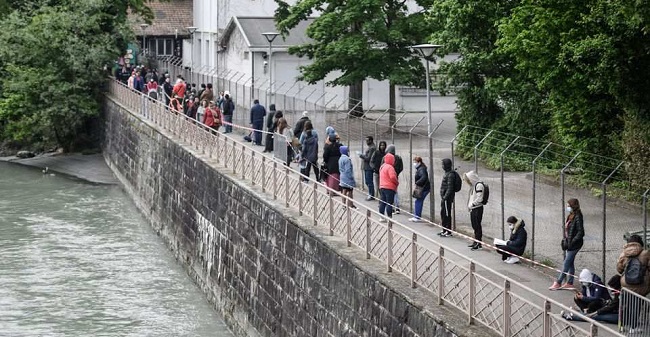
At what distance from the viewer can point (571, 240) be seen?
18.6m

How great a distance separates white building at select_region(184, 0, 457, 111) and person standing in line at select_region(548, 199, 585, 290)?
25.1 m

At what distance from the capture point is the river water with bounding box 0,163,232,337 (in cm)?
2627

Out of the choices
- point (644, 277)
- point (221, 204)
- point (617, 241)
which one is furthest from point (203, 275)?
point (644, 277)

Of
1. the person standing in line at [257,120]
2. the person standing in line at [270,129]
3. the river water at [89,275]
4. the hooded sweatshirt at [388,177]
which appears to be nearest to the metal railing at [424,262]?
the hooded sweatshirt at [388,177]

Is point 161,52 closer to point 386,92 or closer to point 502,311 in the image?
point 386,92

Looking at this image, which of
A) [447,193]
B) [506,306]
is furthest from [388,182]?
[506,306]

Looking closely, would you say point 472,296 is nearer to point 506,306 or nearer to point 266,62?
point 506,306

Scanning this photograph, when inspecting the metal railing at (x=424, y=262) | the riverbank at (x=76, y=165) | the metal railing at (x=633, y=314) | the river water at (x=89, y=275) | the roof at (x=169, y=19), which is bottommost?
the river water at (x=89, y=275)

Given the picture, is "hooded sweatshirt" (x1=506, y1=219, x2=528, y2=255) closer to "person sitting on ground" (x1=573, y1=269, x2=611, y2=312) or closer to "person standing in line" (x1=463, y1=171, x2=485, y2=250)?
"person standing in line" (x1=463, y1=171, x2=485, y2=250)

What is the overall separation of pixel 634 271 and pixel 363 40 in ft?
83.5

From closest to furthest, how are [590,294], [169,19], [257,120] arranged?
[590,294], [257,120], [169,19]

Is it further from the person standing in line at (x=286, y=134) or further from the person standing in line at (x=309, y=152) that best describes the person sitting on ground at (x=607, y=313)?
the person standing in line at (x=286, y=134)

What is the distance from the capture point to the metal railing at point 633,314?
14375 millimetres

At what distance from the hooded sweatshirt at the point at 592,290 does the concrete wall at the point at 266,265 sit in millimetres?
2089
